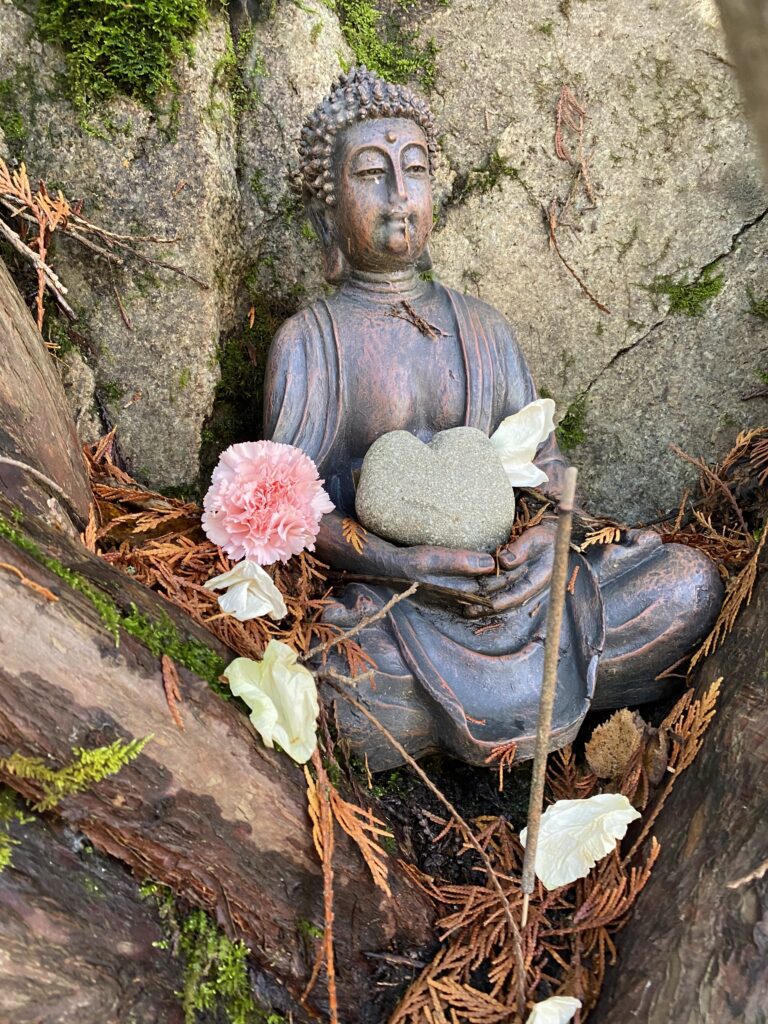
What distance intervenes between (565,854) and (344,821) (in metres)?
0.46

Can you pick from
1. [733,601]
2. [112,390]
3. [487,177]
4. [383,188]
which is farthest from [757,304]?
[112,390]

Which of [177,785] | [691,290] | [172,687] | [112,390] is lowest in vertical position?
[177,785]

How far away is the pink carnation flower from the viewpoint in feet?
6.34

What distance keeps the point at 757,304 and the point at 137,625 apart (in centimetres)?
256

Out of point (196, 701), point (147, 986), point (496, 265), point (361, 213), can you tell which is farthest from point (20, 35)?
point (147, 986)

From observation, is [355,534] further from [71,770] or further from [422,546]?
[71,770]

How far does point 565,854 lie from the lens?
167cm

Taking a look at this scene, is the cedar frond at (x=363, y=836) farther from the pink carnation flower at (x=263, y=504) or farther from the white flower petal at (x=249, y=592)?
the pink carnation flower at (x=263, y=504)

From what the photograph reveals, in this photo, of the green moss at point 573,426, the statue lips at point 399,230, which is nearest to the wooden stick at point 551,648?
the statue lips at point 399,230

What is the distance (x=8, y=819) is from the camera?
1.25 metres

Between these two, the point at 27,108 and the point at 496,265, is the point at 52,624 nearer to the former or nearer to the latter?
the point at 27,108

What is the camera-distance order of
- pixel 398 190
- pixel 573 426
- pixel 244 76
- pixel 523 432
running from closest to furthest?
pixel 398 190 → pixel 523 432 → pixel 244 76 → pixel 573 426

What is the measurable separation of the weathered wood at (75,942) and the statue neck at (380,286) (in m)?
1.68

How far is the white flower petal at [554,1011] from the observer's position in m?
1.51
